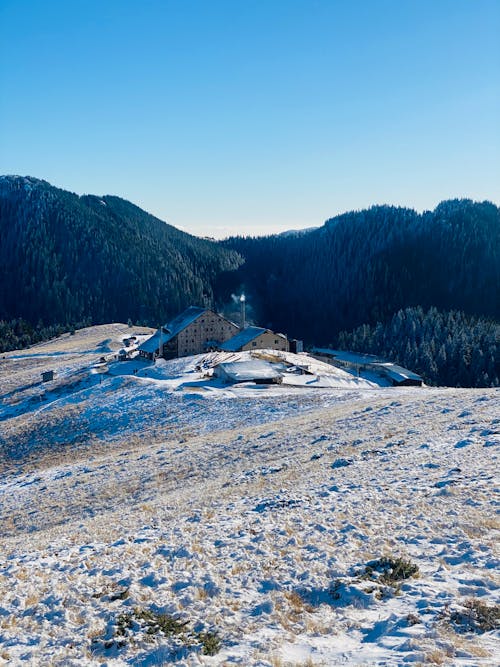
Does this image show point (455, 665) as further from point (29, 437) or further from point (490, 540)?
point (29, 437)

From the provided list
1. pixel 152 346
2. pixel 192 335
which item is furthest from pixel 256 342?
pixel 152 346

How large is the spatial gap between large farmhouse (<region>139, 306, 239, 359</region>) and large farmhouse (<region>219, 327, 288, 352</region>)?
6.09 m

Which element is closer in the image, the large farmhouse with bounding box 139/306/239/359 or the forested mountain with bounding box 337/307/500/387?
the large farmhouse with bounding box 139/306/239/359

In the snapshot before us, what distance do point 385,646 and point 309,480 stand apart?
11025 mm

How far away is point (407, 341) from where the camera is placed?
123 m

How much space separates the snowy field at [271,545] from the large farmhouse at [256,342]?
3482 centimetres

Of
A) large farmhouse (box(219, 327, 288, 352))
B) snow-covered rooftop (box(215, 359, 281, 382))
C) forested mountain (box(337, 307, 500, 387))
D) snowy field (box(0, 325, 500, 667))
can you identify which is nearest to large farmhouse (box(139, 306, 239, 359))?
large farmhouse (box(219, 327, 288, 352))

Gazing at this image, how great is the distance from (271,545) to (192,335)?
208ft

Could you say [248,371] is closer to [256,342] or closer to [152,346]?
[256,342]

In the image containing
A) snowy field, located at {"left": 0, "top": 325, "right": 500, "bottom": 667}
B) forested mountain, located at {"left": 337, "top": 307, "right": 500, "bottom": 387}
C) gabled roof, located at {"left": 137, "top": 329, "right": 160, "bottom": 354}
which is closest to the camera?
snowy field, located at {"left": 0, "top": 325, "right": 500, "bottom": 667}

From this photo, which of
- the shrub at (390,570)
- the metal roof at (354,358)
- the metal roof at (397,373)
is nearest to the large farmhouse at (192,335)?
the metal roof at (354,358)

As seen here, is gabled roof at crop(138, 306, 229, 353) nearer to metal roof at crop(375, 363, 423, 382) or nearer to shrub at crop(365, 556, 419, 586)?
metal roof at crop(375, 363, 423, 382)

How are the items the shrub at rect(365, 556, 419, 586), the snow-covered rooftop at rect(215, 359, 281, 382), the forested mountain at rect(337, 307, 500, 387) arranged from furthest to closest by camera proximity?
the forested mountain at rect(337, 307, 500, 387) < the snow-covered rooftop at rect(215, 359, 281, 382) < the shrub at rect(365, 556, 419, 586)

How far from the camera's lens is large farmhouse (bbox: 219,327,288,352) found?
67.6 m
